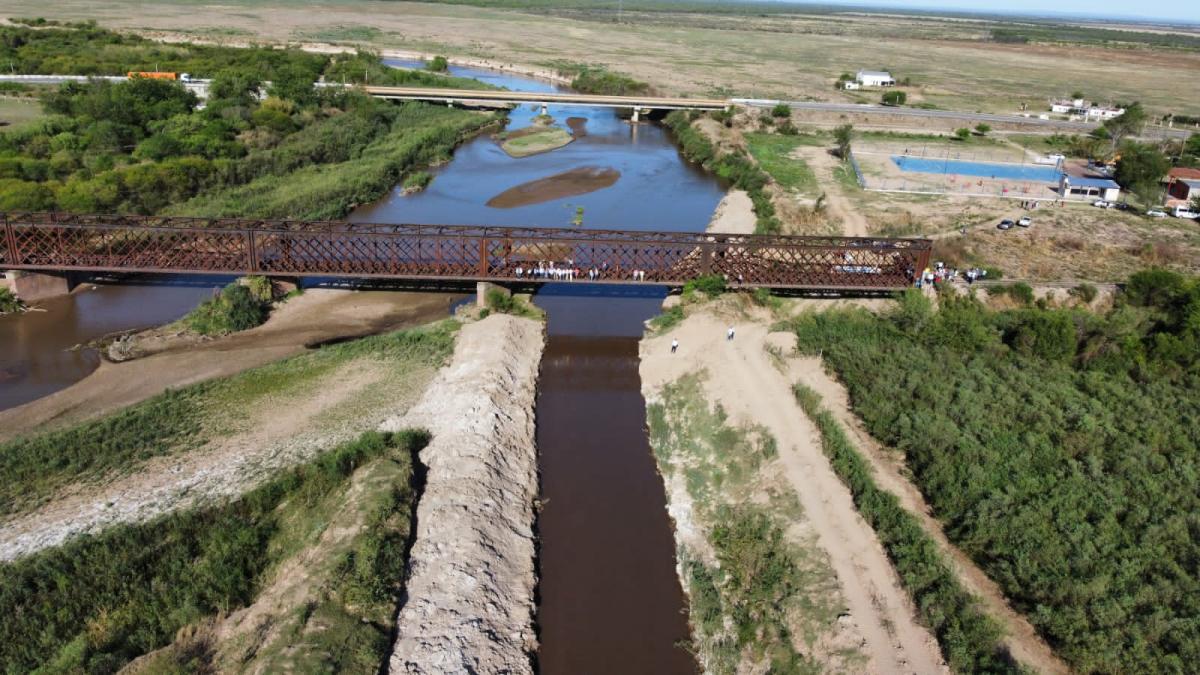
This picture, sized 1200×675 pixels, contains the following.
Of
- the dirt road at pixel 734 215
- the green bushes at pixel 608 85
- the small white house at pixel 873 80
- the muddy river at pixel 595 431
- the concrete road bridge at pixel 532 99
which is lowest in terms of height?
the muddy river at pixel 595 431

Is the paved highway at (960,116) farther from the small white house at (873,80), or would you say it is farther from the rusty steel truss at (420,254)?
the rusty steel truss at (420,254)

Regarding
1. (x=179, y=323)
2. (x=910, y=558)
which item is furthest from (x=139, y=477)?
(x=910, y=558)

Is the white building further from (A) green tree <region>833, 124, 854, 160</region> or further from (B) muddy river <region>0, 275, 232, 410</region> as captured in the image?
(B) muddy river <region>0, 275, 232, 410</region>

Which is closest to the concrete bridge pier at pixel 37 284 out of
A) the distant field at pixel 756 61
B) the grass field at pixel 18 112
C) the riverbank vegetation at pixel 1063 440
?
the grass field at pixel 18 112

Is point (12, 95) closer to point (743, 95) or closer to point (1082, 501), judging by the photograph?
point (743, 95)

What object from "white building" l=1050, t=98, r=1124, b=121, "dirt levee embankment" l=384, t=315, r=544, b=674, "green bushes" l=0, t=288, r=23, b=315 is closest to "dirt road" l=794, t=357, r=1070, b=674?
"dirt levee embankment" l=384, t=315, r=544, b=674
